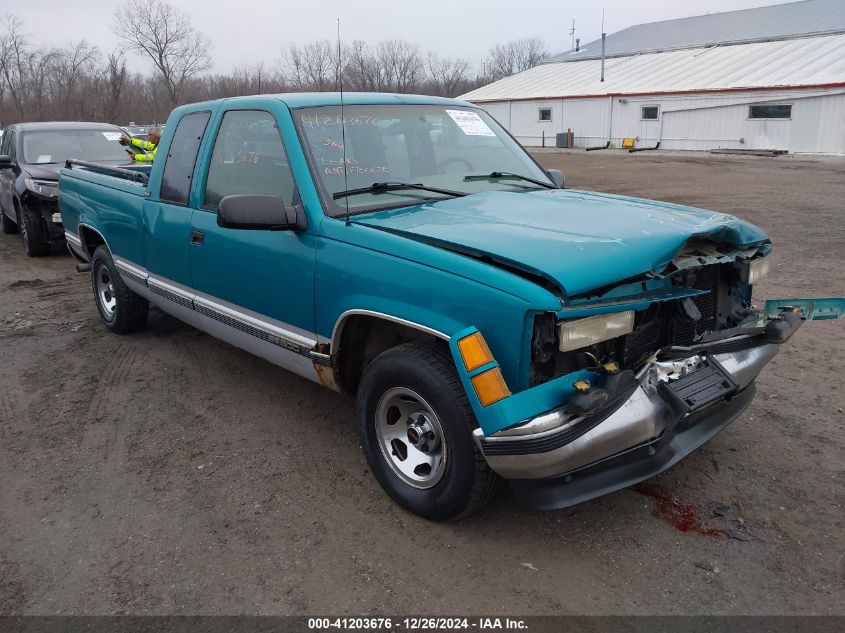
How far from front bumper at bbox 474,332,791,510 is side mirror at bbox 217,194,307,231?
1490 mm

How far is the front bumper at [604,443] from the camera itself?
100 inches

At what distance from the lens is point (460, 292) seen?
2.77m

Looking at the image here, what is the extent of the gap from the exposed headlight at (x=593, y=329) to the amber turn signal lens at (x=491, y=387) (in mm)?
276

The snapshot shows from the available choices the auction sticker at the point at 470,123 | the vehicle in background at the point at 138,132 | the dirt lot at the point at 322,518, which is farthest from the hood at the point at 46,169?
the auction sticker at the point at 470,123

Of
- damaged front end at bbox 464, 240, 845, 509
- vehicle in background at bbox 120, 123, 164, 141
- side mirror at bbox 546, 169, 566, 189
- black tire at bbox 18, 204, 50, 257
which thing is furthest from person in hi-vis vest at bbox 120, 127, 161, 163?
damaged front end at bbox 464, 240, 845, 509

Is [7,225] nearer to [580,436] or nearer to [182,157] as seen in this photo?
[182,157]

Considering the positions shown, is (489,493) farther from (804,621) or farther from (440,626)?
(804,621)

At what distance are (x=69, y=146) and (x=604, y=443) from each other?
10.2 m

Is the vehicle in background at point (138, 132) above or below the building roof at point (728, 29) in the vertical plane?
below

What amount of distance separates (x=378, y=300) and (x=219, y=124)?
78.1 inches

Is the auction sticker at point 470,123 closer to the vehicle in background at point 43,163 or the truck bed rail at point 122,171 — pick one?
the truck bed rail at point 122,171

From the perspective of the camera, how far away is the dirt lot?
9.03ft

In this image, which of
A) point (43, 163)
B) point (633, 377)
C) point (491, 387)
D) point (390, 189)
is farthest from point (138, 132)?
point (633, 377)

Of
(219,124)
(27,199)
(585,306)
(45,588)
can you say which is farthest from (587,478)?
(27,199)
